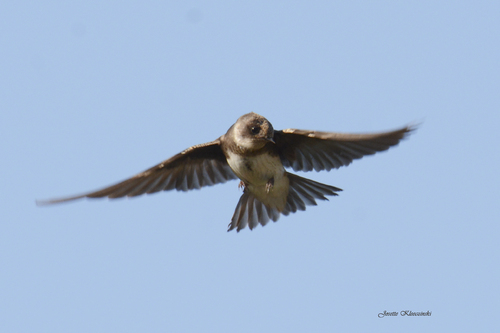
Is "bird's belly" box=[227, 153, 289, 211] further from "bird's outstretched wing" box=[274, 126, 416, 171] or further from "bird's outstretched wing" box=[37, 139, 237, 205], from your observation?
"bird's outstretched wing" box=[37, 139, 237, 205]

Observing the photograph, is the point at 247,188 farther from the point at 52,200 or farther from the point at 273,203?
the point at 52,200

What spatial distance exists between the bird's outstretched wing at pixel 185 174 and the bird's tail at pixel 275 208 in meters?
0.48

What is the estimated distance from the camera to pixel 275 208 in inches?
414

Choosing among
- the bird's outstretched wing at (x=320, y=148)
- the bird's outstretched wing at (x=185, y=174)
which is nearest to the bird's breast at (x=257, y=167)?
the bird's outstretched wing at (x=320, y=148)

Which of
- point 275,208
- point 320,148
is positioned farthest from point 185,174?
point 320,148

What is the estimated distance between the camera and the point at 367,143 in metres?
8.91

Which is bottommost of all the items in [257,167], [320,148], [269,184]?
[269,184]

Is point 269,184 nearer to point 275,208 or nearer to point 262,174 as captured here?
point 262,174

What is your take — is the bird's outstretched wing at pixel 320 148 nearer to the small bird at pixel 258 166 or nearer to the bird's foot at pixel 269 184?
the small bird at pixel 258 166

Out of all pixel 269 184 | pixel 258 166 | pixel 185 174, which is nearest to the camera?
pixel 258 166

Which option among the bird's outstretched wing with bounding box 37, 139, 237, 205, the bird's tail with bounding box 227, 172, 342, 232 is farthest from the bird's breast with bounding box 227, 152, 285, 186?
the bird's outstretched wing with bounding box 37, 139, 237, 205

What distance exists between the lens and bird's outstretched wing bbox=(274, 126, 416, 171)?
29.0 feet

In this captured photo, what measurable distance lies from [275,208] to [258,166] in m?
1.23

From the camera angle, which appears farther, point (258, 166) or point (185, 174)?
point (185, 174)
